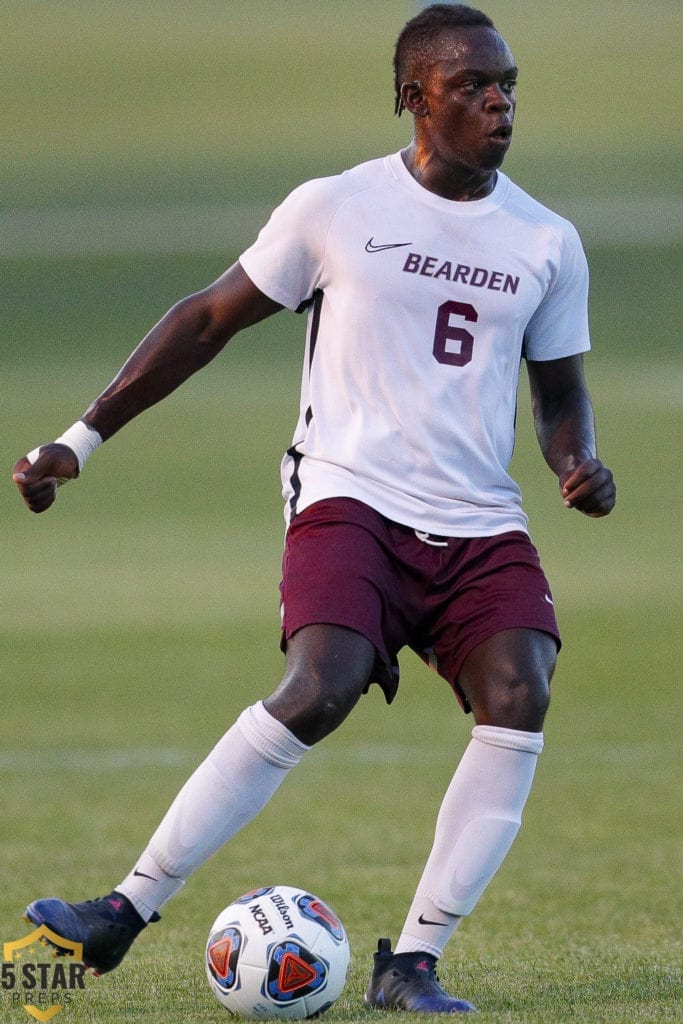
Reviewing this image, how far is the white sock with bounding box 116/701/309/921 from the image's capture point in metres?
4.52

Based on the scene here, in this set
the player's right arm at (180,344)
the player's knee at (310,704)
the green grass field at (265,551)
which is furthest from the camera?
the green grass field at (265,551)

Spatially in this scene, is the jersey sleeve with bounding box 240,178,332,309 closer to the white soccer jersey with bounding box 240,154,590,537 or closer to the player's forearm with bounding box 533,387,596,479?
the white soccer jersey with bounding box 240,154,590,537

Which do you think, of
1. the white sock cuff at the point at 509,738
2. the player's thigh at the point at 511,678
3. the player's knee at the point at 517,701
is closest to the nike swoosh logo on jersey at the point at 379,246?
the player's thigh at the point at 511,678

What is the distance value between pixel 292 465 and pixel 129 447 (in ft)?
63.4

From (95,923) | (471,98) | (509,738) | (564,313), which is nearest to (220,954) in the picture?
(95,923)

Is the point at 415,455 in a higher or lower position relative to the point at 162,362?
lower

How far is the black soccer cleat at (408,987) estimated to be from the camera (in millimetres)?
4523

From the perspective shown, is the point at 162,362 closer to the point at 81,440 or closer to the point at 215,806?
the point at 81,440

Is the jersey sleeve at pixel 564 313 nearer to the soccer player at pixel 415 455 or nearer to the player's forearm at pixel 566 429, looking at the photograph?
the soccer player at pixel 415 455

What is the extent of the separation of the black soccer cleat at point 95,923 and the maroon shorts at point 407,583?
791 mm

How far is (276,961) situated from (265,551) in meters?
14.9

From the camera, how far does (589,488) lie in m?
4.88

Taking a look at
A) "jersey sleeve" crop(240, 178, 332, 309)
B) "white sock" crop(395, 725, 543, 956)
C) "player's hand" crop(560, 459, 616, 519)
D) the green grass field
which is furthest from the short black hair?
the green grass field

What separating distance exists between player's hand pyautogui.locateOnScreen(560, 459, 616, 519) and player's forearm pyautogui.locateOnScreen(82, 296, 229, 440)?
1.00m
